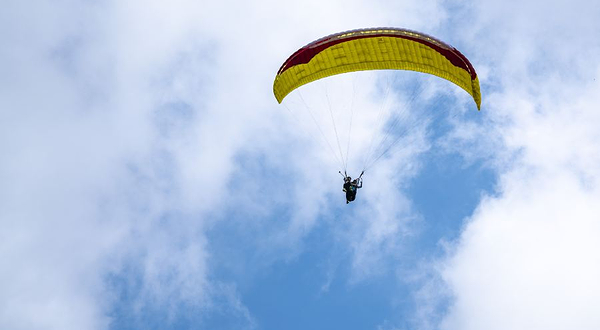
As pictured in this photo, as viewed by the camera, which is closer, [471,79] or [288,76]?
[471,79]

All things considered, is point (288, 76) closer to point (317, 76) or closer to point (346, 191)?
point (317, 76)

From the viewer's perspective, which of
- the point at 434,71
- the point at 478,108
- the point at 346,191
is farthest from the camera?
the point at 346,191

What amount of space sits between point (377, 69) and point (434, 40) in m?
3.27

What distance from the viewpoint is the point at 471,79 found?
99.0ft

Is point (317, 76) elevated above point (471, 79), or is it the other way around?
point (317, 76)

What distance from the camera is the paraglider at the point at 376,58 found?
30.2 meters

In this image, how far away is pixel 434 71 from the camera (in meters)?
31.5

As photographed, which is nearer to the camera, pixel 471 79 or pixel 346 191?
pixel 471 79

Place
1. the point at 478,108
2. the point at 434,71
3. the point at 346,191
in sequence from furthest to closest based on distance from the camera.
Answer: the point at 346,191
the point at 434,71
the point at 478,108

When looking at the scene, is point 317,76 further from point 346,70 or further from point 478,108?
point 478,108

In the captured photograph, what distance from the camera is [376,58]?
3188 centimetres

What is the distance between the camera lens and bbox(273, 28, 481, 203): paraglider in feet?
99.2

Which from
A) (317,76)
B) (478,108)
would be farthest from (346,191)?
(478,108)

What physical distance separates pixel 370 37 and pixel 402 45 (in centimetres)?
154
